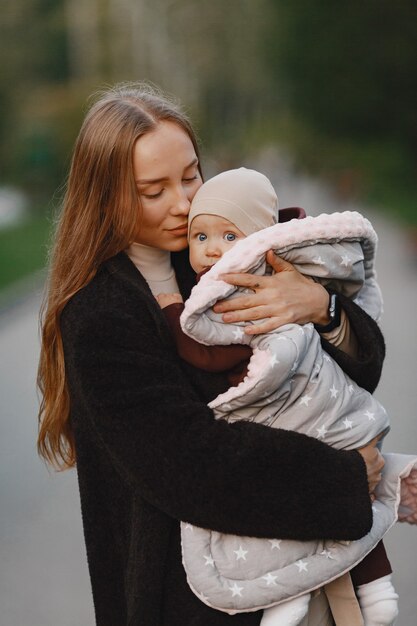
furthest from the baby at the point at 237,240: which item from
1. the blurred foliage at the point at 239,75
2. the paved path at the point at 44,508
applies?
the blurred foliage at the point at 239,75

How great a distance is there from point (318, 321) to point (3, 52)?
16.7 m

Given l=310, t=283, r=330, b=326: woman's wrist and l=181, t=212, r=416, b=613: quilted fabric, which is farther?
l=310, t=283, r=330, b=326: woman's wrist

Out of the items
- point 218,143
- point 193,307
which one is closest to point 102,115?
point 193,307

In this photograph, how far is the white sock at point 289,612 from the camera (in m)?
1.65

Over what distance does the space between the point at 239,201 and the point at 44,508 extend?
286cm

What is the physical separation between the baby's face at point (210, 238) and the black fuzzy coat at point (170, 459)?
0.13 m

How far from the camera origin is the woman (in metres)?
1.62

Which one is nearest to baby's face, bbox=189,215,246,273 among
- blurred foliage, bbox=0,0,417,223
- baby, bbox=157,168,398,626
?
baby, bbox=157,168,398,626

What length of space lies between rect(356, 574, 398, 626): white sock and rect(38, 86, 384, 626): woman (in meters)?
0.08

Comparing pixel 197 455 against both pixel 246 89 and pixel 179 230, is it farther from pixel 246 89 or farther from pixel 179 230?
pixel 246 89

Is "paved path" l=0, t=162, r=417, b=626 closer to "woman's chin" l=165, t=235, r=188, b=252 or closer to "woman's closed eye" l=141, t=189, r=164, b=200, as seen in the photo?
"woman's chin" l=165, t=235, r=188, b=252

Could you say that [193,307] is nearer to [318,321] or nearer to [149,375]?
[149,375]

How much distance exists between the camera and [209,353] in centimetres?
168

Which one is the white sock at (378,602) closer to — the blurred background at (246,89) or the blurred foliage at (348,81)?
the blurred background at (246,89)
